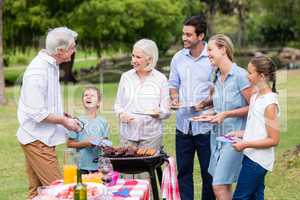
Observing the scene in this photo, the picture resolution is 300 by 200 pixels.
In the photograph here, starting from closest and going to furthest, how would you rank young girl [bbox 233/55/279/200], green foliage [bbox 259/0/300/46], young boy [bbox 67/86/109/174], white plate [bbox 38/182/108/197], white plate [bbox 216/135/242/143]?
white plate [bbox 38/182/108/197] → young girl [bbox 233/55/279/200] → white plate [bbox 216/135/242/143] → young boy [bbox 67/86/109/174] → green foliage [bbox 259/0/300/46]

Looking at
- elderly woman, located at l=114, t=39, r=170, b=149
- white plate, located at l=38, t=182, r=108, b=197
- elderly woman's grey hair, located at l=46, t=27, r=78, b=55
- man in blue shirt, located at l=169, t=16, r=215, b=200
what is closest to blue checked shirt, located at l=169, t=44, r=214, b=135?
man in blue shirt, located at l=169, t=16, r=215, b=200

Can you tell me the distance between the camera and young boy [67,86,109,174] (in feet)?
19.4

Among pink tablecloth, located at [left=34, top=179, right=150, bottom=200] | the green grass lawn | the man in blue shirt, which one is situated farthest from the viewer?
the green grass lawn

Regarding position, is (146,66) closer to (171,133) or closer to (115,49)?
(171,133)

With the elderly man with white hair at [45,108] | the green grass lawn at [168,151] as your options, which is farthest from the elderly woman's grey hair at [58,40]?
the green grass lawn at [168,151]

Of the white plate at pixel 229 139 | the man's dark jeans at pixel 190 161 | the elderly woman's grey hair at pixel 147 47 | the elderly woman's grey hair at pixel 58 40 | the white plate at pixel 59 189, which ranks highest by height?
the elderly woman's grey hair at pixel 58 40

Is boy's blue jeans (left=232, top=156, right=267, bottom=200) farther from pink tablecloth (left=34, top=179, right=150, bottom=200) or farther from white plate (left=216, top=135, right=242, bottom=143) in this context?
pink tablecloth (left=34, top=179, right=150, bottom=200)

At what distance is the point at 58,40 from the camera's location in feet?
17.3

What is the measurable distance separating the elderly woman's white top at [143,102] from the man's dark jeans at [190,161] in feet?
A: 1.48

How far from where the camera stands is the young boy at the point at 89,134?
5.92m

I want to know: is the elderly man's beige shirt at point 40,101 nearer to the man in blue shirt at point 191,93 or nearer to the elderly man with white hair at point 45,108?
the elderly man with white hair at point 45,108

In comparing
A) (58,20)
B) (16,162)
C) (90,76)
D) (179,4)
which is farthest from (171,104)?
(90,76)

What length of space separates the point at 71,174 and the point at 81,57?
55.2 meters

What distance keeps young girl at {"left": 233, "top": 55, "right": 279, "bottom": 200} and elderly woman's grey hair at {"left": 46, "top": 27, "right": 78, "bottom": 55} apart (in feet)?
4.97
